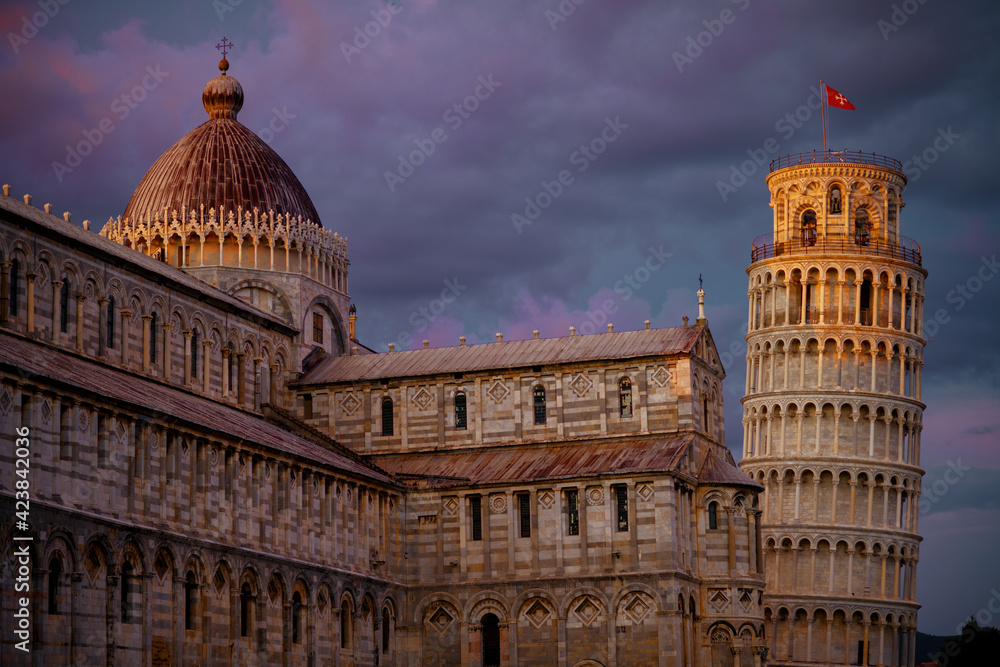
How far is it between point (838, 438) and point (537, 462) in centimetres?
4097

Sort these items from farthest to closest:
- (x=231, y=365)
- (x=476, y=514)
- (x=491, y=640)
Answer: (x=231, y=365), (x=476, y=514), (x=491, y=640)

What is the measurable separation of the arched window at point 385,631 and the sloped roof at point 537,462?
6.93 metres

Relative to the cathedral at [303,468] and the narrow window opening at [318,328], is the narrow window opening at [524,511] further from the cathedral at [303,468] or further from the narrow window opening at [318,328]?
the narrow window opening at [318,328]

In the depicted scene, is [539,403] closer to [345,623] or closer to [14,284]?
[345,623]

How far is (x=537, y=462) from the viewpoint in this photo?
305 ft

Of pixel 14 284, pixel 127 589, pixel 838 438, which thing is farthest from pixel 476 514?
pixel 838 438

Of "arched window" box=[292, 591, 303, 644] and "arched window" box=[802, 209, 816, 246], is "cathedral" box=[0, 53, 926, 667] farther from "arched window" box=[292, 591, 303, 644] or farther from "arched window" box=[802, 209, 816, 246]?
"arched window" box=[802, 209, 816, 246]

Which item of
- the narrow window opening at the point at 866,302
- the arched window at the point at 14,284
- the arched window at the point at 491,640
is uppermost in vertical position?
the narrow window opening at the point at 866,302

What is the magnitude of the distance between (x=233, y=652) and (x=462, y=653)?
16547 millimetres

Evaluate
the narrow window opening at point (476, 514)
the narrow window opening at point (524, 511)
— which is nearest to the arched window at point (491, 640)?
the narrow window opening at point (476, 514)

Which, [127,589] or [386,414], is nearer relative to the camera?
[127,589]

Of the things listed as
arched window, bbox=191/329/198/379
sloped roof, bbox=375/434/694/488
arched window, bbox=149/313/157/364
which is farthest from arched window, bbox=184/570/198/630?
sloped roof, bbox=375/434/694/488

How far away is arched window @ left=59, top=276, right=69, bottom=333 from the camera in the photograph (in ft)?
264

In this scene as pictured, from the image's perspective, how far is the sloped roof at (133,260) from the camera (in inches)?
3155
